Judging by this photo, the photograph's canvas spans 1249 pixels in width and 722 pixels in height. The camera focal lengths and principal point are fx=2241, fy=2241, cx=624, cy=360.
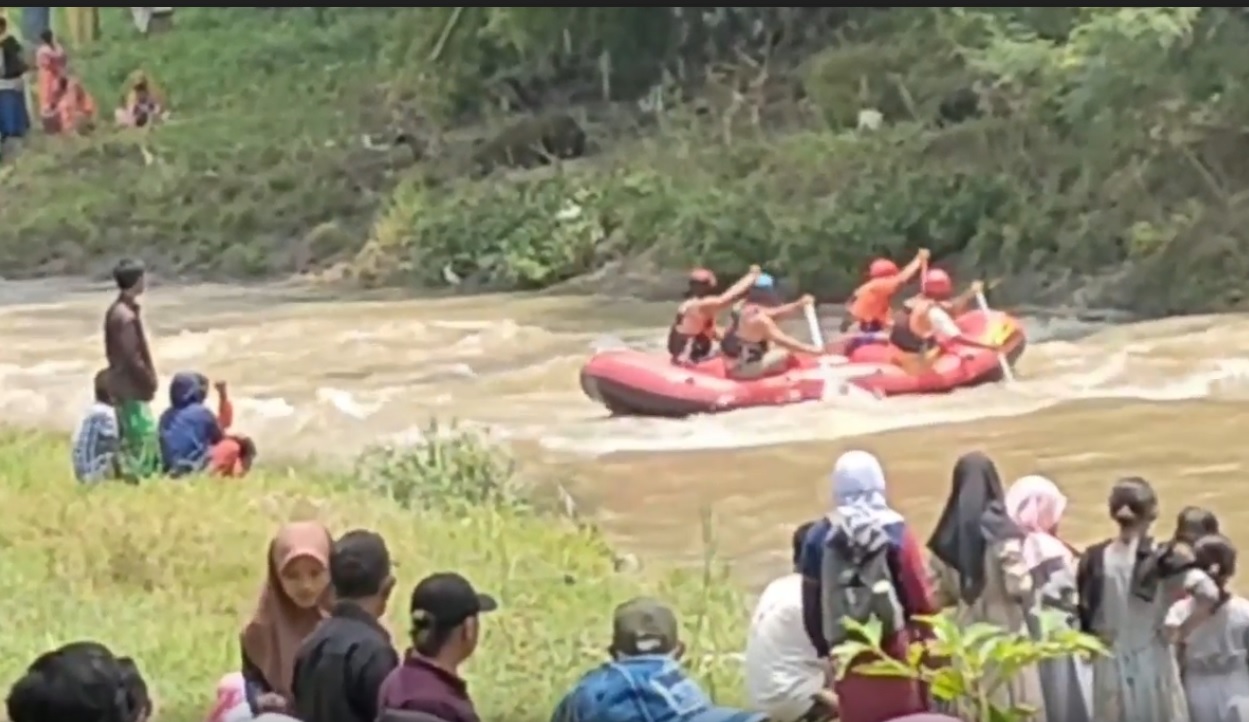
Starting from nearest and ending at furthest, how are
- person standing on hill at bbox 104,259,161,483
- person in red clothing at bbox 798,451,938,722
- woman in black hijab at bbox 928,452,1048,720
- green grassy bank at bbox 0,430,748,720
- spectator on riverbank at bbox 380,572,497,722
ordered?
spectator on riverbank at bbox 380,572,497,722
person in red clothing at bbox 798,451,938,722
woman in black hijab at bbox 928,452,1048,720
green grassy bank at bbox 0,430,748,720
person standing on hill at bbox 104,259,161,483

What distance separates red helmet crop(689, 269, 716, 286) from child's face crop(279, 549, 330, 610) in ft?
3.19

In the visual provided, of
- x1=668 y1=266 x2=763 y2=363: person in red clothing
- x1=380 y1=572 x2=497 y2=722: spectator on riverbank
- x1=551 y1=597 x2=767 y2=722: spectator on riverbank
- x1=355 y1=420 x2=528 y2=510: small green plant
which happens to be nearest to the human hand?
x1=380 y1=572 x2=497 y2=722: spectator on riverbank

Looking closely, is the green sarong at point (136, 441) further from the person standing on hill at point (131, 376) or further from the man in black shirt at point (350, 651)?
the man in black shirt at point (350, 651)

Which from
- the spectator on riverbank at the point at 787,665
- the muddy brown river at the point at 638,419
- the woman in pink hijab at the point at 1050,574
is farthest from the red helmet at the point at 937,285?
the spectator on riverbank at the point at 787,665

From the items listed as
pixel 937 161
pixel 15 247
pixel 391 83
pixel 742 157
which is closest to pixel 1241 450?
pixel 937 161

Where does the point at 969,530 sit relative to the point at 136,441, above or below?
below

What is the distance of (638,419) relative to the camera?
3936mm

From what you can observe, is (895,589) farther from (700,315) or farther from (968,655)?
(700,315)

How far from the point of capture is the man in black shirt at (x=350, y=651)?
301 cm

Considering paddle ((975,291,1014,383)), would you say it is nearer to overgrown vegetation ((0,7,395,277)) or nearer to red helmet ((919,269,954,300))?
red helmet ((919,269,954,300))

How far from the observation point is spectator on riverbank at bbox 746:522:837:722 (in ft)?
11.9

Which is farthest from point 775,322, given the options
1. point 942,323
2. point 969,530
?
point 969,530

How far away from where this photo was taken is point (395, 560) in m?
3.81

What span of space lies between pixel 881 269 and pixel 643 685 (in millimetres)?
1115
